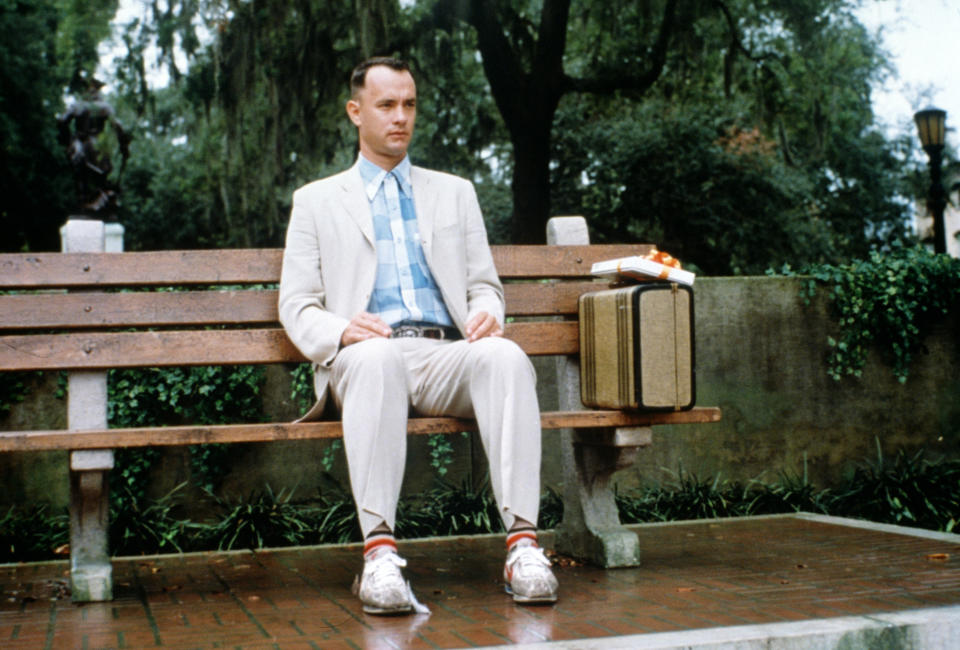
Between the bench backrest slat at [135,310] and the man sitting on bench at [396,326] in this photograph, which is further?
the bench backrest slat at [135,310]

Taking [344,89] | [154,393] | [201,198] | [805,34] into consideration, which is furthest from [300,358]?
[201,198]

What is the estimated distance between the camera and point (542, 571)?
307cm

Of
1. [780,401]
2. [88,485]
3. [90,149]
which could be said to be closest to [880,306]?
[780,401]

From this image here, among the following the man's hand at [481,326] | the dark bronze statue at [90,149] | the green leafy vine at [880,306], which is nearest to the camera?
the man's hand at [481,326]

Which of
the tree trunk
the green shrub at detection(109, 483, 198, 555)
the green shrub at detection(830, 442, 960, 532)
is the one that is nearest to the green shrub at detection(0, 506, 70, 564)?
the green shrub at detection(109, 483, 198, 555)

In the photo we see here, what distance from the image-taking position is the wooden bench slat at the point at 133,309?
3.66 metres

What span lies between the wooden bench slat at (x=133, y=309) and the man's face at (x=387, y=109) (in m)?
0.69

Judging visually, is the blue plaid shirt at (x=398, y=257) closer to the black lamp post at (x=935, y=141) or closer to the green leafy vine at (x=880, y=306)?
the green leafy vine at (x=880, y=306)

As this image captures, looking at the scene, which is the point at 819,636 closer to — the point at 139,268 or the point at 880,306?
the point at 139,268

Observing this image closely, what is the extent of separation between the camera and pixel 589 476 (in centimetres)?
398

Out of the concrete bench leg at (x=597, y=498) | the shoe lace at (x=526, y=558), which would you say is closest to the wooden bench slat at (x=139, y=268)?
the concrete bench leg at (x=597, y=498)

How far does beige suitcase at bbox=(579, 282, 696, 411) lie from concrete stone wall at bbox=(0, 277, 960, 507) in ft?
6.07

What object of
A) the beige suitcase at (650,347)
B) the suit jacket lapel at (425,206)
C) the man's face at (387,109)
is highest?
the man's face at (387,109)

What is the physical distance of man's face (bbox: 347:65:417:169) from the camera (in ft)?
11.9
